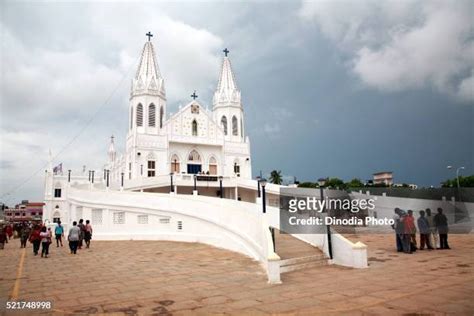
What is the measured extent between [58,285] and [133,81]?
121 feet

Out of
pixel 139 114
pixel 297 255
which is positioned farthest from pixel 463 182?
pixel 297 255

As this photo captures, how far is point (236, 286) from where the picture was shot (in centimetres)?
795

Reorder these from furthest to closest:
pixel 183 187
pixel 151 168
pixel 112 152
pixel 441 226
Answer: pixel 112 152, pixel 151 168, pixel 183 187, pixel 441 226

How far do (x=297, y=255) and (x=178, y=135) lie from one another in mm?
32601

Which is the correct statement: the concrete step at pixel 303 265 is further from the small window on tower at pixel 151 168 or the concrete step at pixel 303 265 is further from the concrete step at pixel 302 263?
the small window on tower at pixel 151 168

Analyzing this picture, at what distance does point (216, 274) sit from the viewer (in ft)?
30.7

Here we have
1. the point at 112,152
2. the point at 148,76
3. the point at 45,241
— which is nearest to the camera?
the point at 45,241

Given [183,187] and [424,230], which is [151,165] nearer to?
[183,187]

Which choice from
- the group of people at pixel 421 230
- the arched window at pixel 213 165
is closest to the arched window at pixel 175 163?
the arched window at pixel 213 165

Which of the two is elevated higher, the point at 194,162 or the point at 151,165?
the point at 194,162

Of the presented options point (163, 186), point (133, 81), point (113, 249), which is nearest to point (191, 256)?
point (113, 249)

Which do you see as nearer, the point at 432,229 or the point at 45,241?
the point at 432,229

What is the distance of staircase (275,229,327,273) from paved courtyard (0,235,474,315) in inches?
14.6

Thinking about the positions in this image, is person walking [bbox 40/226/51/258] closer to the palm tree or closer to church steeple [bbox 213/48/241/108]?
church steeple [bbox 213/48/241/108]
